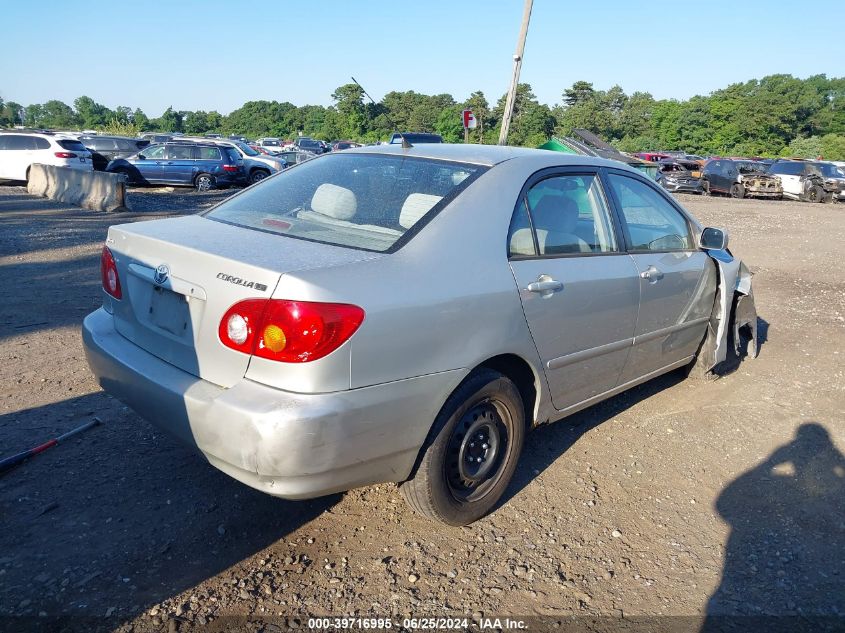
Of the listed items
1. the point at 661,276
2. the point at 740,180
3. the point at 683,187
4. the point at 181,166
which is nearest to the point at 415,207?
the point at 661,276

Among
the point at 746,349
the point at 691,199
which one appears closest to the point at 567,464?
the point at 746,349

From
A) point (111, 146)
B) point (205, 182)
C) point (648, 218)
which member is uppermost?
point (648, 218)

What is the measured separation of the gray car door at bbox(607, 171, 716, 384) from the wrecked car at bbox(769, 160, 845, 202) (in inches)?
1002

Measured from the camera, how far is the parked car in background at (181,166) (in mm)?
20625

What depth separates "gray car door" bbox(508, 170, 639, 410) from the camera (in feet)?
10.4

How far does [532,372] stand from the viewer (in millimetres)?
3264

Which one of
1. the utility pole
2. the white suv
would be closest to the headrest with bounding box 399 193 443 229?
the utility pole

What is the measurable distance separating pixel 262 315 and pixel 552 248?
5.20 feet

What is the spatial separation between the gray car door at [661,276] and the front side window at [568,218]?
18cm

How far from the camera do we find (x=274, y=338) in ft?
7.90

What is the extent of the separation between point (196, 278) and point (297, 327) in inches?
22.2

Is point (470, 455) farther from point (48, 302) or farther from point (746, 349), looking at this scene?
point (48, 302)

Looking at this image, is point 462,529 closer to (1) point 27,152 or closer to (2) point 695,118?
(1) point 27,152

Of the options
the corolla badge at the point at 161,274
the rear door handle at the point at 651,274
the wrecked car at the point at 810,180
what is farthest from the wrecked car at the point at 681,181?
the corolla badge at the point at 161,274
